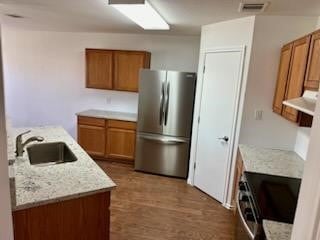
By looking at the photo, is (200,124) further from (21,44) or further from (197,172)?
(21,44)

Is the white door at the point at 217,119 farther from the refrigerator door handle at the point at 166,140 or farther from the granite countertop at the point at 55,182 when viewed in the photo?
the granite countertop at the point at 55,182

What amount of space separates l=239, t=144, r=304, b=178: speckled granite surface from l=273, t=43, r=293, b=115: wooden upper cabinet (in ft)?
1.60

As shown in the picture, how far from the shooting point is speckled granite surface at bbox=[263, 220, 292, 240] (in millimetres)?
1341

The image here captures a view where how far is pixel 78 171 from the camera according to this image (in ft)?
6.57

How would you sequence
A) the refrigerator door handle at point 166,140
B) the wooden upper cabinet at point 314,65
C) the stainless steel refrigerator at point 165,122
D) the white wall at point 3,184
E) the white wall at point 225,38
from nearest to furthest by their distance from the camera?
the white wall at point 3,184 → the wooden upper cabinet at point 314,65 → the white wall at point 225,38 → the stainless steel refrigerator at point 165,122 → the refrigerator door handle at point 166,140

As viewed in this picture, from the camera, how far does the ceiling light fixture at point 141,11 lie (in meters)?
2.04

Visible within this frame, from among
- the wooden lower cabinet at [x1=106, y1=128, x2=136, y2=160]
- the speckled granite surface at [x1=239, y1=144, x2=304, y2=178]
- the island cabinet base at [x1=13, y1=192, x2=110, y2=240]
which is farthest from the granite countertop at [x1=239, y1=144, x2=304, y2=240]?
the wooden lower cabinet at [x1=106, y1=128, x2=136, y2=160]

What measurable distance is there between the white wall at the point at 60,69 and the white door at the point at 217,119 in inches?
47.0

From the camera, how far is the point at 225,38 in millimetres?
3072

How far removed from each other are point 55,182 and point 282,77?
2.29 metres

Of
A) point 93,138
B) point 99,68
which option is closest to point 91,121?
point 93,138

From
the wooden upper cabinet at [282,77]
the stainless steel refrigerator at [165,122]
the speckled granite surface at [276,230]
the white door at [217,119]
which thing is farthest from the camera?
the stainless steel refrigerator at [165,122]

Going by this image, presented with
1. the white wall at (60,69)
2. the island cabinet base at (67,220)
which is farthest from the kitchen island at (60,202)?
the white wall at (60,69)

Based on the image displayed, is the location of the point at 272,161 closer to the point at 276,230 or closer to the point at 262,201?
the point at 262,201
